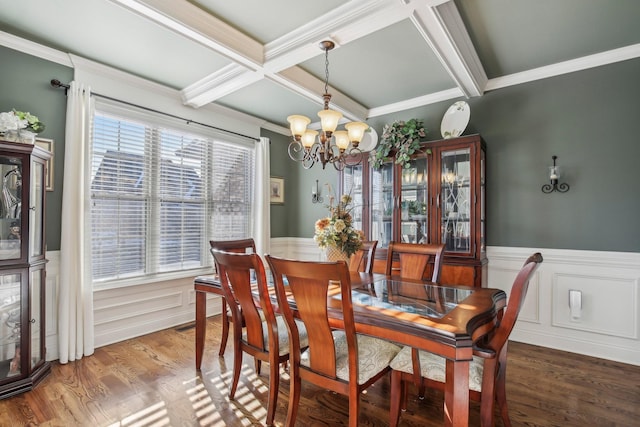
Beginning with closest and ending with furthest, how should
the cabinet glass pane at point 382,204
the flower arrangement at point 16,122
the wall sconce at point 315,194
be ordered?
the flower arrangement at point 16,122, the cabinet glass pane at point 382,204, the wall sconce at point 315,194

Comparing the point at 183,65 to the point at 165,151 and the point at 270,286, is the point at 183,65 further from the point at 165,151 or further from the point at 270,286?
the point at 270,286

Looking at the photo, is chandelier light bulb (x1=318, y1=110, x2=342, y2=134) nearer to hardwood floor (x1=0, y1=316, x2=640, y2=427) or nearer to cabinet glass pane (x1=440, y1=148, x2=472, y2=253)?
cabinet glass pane (x1=440, y1=148, x2=472, y2=253)

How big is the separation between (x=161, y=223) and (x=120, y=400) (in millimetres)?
1820

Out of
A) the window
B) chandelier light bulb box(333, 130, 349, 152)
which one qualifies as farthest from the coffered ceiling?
chandelier light bulb box(333, 130, 349, 152)

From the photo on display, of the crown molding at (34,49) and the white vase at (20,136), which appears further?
the crown molding at (34,49)

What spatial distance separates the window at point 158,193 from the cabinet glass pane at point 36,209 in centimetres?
54

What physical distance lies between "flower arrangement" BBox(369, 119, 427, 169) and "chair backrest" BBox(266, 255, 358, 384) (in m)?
2.30

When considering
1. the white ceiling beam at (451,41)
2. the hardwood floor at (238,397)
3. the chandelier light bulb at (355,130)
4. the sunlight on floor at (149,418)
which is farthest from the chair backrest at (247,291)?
the white ceiling beam at (451,41)

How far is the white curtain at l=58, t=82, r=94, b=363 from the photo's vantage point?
106 inches

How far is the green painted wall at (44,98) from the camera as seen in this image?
254 cm

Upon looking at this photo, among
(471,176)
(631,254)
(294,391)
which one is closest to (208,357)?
(294,391)

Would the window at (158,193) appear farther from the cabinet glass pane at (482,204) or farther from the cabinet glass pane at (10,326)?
the cabinet glass pane at (482,204)

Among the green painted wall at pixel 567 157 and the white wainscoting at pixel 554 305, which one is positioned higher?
the green painted wall at pixel 567 157

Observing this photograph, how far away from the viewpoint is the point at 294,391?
1770 millimetres
